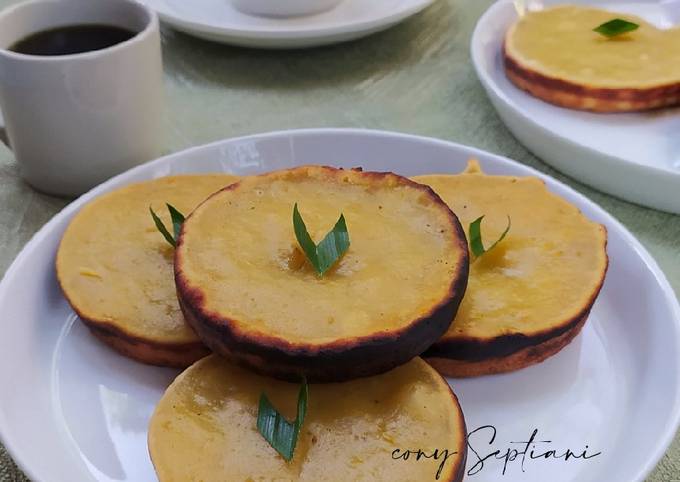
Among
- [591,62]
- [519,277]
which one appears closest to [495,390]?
[519,277]

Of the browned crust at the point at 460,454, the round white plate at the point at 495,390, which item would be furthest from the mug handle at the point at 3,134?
the browned crust at the point at 460,454

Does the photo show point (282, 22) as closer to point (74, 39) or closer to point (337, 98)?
point (337, 98)

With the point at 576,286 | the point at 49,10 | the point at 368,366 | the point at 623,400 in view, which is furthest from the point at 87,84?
the point at 623,400

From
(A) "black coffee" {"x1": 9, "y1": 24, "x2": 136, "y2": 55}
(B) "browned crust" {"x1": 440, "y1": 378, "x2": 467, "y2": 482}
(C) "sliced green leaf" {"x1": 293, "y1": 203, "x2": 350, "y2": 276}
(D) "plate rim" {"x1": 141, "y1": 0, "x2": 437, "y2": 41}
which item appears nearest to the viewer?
(B) "browned crust" {"x1": 440, "y1": 378, "x2": 467, "y2": 482}

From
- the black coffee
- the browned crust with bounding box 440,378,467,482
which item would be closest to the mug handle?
the black coffee

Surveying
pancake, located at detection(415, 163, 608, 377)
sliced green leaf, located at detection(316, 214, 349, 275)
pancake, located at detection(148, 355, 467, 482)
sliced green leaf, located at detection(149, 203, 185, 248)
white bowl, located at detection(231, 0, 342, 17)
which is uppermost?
sliced green leaf, located at detection(316, 214, 349, 275)

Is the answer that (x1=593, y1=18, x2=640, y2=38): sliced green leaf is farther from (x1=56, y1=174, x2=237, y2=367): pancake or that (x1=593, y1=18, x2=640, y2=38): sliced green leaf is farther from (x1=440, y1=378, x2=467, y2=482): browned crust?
(x1=440, y1=378, x2=467, y2=482): browned crust
